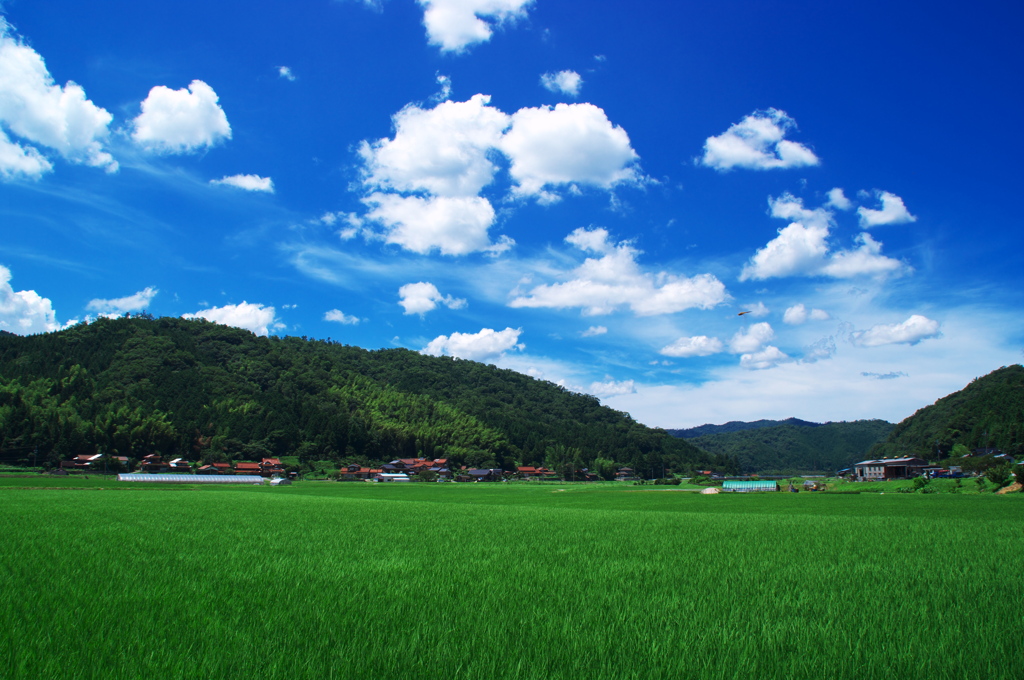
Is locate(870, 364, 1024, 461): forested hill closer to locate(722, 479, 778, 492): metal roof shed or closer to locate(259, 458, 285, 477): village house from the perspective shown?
locate(722, 479, 778, 492): metal roof shed

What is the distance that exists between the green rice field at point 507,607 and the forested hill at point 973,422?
92765mm

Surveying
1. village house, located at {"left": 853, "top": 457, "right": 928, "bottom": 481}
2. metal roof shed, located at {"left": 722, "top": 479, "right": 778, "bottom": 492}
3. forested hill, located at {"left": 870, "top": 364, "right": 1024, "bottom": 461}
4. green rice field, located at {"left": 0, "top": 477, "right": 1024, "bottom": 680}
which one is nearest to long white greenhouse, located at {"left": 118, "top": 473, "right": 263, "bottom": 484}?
green rice field, located at {"left": 0, "top": 477, "right": 1024, "bottom": 680}

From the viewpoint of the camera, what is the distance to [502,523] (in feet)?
65.9

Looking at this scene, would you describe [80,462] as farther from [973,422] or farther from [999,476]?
[973,422]

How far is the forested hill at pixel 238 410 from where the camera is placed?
100250 mm

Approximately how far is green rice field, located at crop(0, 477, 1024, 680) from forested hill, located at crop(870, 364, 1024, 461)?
92.8 metres

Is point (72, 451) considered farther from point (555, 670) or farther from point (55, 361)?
point (555, 670)

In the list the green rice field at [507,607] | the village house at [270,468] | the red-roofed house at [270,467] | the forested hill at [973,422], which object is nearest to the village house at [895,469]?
the forested hill at [973,422]

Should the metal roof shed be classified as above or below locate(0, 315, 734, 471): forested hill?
below

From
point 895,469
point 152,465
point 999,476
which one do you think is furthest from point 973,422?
point 152,465

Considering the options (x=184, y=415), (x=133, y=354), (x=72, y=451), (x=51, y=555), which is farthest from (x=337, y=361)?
(x=51, y=555)

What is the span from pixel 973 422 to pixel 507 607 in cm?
14238

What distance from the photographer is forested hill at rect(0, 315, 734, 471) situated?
100250 mm

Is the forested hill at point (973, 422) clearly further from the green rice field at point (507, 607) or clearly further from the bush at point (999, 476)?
the green rice field at point (507, 607)
